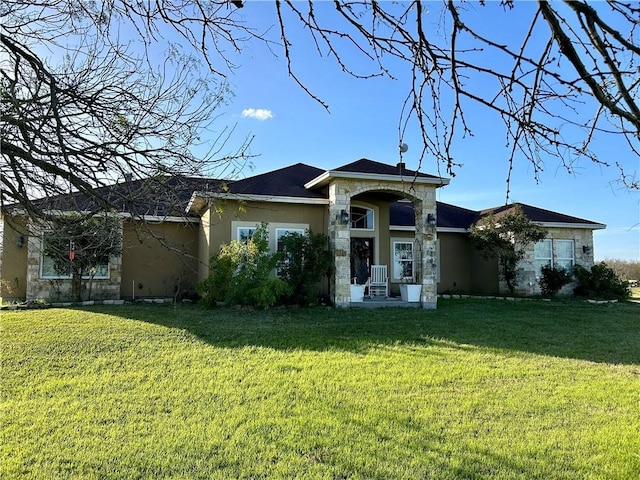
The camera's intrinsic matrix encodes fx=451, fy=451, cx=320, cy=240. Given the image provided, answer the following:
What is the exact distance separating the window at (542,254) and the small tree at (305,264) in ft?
34.8

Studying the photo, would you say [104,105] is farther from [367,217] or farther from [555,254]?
[555,254]

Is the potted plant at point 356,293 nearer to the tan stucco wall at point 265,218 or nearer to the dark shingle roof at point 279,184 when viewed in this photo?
the tan stucco wall at point 265,218

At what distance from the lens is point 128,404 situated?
5.68 metres

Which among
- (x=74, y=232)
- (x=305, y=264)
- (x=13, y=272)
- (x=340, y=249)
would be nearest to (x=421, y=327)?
(x=340, y=249)

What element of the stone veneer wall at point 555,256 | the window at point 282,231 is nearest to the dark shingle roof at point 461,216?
the stone veneer wall at point 555,256

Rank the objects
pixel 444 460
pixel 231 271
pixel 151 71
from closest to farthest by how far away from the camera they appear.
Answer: pixel 444 460, pixel 151 71, pixel 231 271

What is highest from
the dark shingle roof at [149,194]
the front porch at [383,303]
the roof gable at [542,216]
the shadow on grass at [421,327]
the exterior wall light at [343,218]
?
the roof gable at [542,216]

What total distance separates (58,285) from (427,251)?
1275cm

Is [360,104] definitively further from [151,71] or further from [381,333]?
[381,333]

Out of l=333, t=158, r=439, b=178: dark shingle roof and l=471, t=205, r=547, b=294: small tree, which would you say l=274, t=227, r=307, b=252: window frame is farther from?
l=471, t=205, r=547, b=294: small tree

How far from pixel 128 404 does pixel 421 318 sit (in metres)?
8.72

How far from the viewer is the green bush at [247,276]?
13.1 m

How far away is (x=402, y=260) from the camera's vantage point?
746 inches

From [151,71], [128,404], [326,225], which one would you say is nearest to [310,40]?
[151,71]
